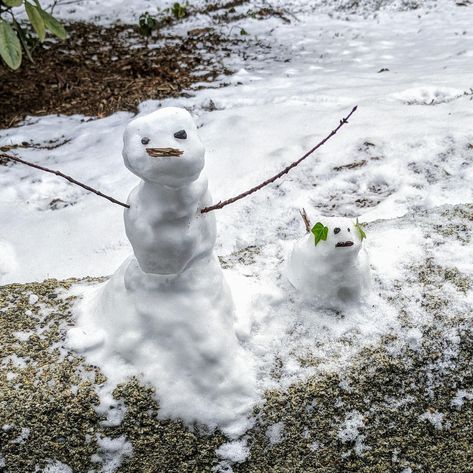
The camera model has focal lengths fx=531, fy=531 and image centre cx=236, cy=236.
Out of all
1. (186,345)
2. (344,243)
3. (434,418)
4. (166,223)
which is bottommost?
(434,418)

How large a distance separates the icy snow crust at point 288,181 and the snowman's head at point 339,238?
267 mm

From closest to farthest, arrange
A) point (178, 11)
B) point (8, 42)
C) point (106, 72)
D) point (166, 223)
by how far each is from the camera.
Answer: point (166, 223)
point (8, 42)
point (106, 72)
point (178, 11)

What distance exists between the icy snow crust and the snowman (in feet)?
0.38

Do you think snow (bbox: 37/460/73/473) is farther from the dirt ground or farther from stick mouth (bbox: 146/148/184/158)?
the dirt ground

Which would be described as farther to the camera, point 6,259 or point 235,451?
point 6,259

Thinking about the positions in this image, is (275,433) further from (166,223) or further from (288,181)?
(288,181)

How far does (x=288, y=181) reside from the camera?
11.1 ft

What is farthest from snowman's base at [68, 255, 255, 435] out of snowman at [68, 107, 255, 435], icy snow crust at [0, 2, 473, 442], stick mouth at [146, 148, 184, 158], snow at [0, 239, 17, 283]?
snow at [0, 239, 17, 283]

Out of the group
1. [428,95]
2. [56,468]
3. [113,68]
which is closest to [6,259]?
[56,468]

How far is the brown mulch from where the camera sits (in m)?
4.58

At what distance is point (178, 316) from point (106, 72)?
4114 millimetres

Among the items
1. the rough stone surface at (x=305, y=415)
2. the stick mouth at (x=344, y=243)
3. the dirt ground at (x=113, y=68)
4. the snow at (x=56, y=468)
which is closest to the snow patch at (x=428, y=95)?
the dirt ground at (x=113, y=68)

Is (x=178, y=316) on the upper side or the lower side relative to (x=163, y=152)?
lower

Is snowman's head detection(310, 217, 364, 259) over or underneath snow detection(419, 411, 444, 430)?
over
